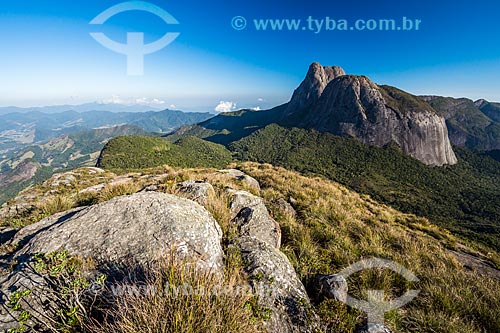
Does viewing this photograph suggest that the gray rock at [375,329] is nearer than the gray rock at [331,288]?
Yes

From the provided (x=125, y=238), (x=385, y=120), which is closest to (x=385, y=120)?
(x=385, y=120)

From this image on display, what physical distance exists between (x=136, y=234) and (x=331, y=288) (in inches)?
169

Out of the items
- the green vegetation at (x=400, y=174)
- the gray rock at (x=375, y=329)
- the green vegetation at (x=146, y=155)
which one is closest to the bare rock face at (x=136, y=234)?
the gray rock at (x=375, y=329)

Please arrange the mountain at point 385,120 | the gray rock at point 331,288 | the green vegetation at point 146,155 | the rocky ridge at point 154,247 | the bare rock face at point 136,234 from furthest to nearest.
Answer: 1. the mountain at point 385,120
2. the green vegetation at point 146,155
3. the gray rock at point 331,288
4. the bare rock face at point 136,234
5. the rocky ridge at point 154,247

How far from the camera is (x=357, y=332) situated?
3.78m

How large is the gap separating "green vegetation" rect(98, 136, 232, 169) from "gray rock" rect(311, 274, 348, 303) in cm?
10591

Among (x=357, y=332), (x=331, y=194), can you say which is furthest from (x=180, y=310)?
(x=331, y=194)

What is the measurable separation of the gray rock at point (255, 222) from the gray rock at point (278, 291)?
1140 millimetres

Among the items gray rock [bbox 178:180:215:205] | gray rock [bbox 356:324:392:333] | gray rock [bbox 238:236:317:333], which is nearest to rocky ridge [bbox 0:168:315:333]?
gray rock [bbox 238:236:317:333]

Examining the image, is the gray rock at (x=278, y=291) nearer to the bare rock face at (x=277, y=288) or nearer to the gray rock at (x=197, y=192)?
the bare rock face at (x=277, y=288)

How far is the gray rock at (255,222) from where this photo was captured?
6.54m

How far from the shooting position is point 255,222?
22.8 ft

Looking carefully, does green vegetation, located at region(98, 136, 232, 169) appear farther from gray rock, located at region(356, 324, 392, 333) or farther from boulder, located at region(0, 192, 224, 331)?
Answer: gray rock, located at region(356, 324, 392, 333)

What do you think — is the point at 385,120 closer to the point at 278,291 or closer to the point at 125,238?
the point at 278,291
